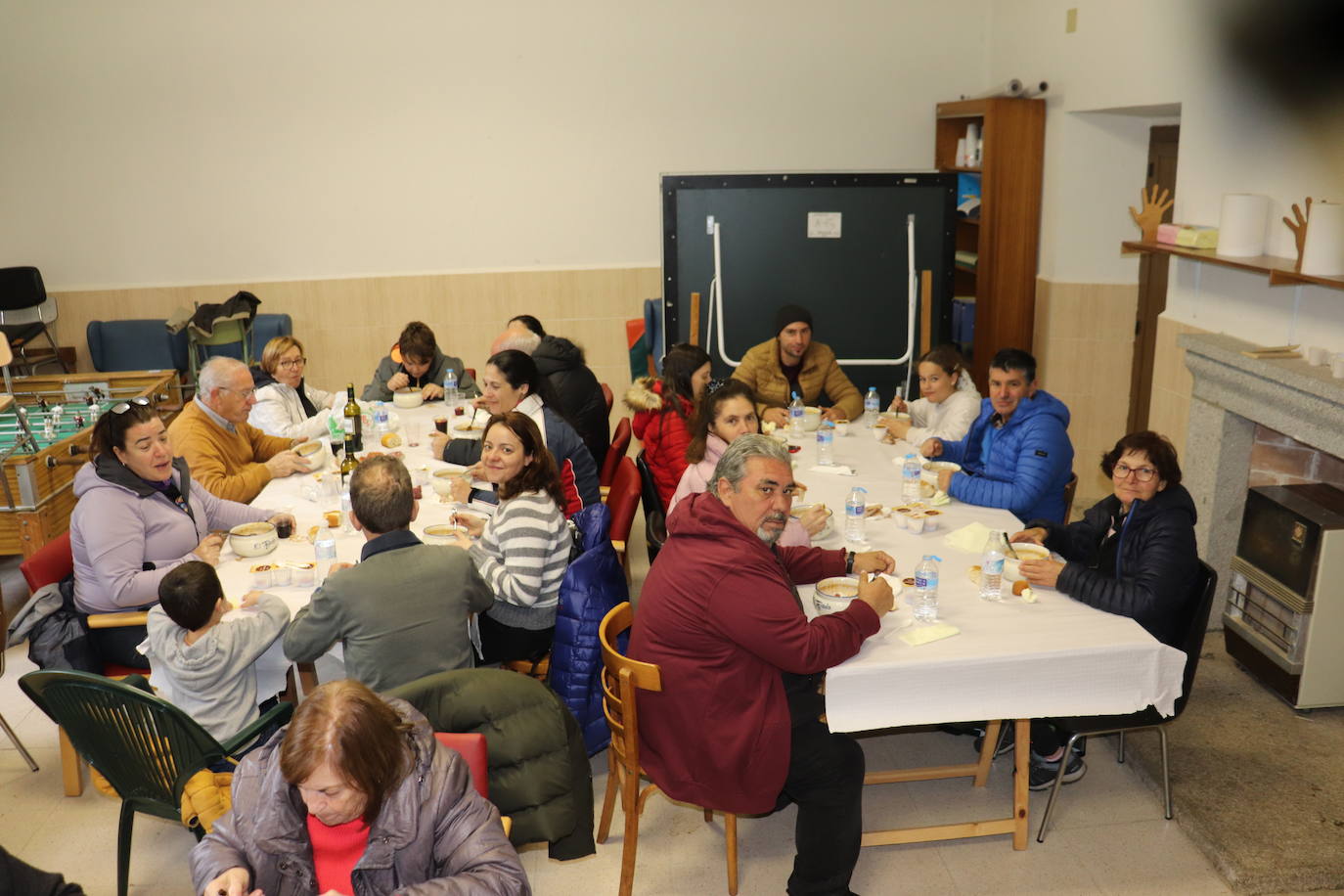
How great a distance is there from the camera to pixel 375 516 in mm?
Result: 3545

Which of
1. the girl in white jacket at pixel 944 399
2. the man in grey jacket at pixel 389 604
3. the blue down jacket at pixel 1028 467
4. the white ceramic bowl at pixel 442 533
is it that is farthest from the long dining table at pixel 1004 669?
the girl in white jacket at pixel 944 399

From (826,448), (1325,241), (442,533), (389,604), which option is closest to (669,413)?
(826,448)

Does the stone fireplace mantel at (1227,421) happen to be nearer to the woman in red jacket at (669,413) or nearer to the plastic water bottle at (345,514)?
the woman in red jacket at (669,413)

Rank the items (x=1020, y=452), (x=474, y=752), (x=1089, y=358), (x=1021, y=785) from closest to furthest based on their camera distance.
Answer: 1. (x=474, y=752)
2. (x=1021, y=785)
3. (x=1020, y=452)
4. (x=1089, y=358)

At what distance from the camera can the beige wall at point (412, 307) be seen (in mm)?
8664

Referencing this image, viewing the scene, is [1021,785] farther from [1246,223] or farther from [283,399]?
[283,399]

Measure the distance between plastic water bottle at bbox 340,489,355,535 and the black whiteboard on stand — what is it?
3.08 metres

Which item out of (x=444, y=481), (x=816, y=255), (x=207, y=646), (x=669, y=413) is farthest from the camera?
(x=816, y=255)

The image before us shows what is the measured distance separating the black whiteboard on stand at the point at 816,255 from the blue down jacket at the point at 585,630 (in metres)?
3.52

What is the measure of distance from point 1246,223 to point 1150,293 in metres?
2.54

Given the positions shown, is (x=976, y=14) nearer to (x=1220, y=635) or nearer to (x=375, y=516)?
(x=1220, y=635)

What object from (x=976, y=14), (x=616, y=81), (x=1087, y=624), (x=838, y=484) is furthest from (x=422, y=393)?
(x=976, y=14)

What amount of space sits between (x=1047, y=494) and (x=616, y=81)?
5340 millimetres

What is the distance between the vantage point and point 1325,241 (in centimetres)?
421
